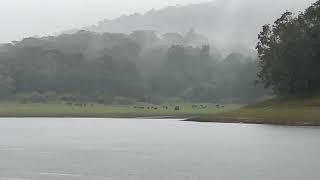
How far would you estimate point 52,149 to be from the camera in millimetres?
58938

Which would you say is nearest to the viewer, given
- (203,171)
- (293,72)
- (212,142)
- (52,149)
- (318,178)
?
(318,178)

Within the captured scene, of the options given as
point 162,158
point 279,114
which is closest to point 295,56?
point 279,114

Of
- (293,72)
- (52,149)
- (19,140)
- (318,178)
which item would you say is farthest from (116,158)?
(293,72)

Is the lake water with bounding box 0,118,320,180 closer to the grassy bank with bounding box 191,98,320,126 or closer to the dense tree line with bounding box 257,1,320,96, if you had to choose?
the grassy bank with bounding box 191,98,320,126

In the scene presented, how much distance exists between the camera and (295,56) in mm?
151750

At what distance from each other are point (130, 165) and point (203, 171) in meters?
6.07

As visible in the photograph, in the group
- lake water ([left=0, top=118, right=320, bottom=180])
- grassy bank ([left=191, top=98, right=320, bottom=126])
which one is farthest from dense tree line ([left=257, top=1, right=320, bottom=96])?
lake water ([left=0, top=118, right=320, bottom=180])

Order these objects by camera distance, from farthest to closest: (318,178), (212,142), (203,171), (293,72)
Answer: (293,72), (212,142), (203,171), (318,178)

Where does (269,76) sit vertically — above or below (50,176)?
above

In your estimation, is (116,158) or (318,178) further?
(116,158)

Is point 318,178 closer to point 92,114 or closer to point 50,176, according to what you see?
point 50,176

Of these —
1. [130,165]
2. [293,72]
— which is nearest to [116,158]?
[130,165]

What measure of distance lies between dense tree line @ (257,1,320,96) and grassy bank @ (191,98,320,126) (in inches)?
353

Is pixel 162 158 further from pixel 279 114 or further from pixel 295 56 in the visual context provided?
pixel 295 56
